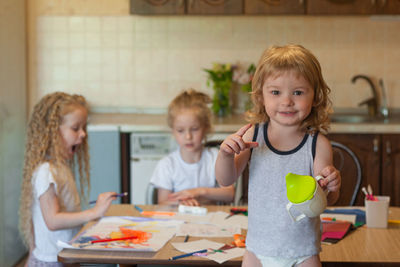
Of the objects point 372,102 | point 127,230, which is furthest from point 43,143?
point 372,102

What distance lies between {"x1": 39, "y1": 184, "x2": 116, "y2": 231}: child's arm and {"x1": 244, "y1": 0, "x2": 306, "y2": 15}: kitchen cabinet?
198 cm

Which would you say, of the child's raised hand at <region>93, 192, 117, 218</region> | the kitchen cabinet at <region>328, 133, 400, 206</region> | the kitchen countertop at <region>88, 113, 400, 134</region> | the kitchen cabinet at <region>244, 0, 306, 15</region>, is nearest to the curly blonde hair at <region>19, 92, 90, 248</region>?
the child's raised hand at <region>93, 192, 117, 218</region>

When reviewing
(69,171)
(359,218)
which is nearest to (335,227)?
(359,218)

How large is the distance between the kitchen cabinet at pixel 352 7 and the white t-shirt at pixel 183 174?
149 centimetres

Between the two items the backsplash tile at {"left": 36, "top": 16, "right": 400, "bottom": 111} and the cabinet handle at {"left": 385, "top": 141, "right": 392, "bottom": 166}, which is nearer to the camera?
the cabinet handle at {"left": 385, "top": 141, "right": 392, "bottom": 166}

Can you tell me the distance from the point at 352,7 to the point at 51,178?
2.30 meters

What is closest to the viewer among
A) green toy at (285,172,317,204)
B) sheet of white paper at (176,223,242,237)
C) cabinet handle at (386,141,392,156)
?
green toy at (285,172,317,204)

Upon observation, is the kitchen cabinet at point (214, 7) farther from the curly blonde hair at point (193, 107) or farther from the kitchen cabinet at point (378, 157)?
the curly blonde hair at point (193, 107)

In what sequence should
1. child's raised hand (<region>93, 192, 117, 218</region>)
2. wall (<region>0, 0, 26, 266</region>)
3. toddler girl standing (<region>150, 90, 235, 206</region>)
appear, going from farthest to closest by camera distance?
wall (<region>0, 0, 26, 266</region>) < toddler girl standing (<region>150, 90, 235, 206</region>) < child's raised hand (<region>93, 192, 117, 218</region>)

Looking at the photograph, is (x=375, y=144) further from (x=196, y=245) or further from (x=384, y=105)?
(x=196, y=245)

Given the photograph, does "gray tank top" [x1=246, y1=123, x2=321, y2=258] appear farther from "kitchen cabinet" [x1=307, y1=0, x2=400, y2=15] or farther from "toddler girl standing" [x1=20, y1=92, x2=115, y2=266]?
"kitchen cabinet" [x1=307, y1=0, x2=400, y2=15]

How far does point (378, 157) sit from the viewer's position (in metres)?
3.43

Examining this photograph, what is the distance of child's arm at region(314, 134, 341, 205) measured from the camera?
4.44ft

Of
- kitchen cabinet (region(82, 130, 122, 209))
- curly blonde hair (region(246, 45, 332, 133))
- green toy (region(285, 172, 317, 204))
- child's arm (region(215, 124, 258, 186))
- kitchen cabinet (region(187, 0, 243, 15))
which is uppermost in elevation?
kitchen cabinet (region(187, 0, 243, 15))
